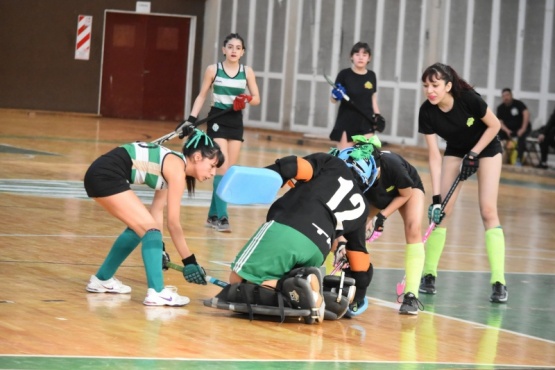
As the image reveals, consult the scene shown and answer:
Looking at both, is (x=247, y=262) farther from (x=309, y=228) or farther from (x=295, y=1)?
(x=295, y=1)

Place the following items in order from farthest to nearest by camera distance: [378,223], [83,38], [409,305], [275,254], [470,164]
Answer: [83,38] < [470,164] < [378,223] < [409,305] < [275,254]

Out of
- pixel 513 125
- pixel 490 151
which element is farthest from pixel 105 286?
pixel 513 125

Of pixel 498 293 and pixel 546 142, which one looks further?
pixel 546 142

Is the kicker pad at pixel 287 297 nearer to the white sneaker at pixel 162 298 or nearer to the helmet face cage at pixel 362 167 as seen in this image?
the white sneaker at pixel 162 298

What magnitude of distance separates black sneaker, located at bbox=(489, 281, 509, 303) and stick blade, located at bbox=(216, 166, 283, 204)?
2.67 metres

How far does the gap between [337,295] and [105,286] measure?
1.54 m

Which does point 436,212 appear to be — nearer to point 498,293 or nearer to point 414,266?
point 498,293

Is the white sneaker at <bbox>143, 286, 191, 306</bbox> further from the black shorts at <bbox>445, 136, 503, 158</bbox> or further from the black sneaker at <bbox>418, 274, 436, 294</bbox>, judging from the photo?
the black shorts at <bbox>445, 136, 503, 158</bbox>

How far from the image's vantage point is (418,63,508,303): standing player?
30.2 feet

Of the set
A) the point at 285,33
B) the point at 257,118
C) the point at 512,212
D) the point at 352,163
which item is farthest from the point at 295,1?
the point at 352,163

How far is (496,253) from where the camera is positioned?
9344 mm

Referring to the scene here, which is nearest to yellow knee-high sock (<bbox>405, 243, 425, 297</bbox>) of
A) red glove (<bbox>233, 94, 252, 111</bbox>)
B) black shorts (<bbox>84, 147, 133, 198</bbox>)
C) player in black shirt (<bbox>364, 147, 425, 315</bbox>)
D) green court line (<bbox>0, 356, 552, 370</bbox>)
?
player in black shirt (<bbox>364, 147, 425, 315</bbox>)

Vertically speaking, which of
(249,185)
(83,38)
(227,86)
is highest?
(83,38)

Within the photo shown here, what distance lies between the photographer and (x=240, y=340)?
6.82 m
